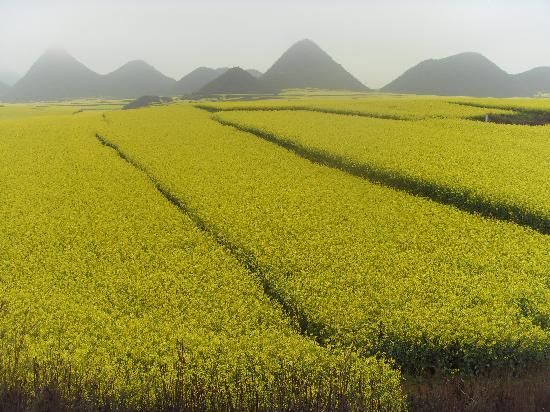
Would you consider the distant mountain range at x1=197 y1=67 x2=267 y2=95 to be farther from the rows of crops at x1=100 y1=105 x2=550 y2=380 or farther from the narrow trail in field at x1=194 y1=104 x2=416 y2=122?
the rows of crops at x1=100 y1=105 x2=550 y2=380

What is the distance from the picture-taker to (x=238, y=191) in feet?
57.4

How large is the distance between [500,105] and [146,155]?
1162 inches

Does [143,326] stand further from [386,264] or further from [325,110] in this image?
[325,110]

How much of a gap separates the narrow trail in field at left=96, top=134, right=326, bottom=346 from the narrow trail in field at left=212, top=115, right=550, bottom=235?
827 cm

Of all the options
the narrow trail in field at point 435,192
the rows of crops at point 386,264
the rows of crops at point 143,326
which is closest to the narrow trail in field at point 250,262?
the rows of crops at point 386,264

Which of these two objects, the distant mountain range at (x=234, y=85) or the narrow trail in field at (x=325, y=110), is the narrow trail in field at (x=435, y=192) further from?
the distant mountain range at (x=234, y=85)

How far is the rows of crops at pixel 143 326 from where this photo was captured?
692 cm

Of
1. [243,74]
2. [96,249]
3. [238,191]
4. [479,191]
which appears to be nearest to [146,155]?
[238,191]

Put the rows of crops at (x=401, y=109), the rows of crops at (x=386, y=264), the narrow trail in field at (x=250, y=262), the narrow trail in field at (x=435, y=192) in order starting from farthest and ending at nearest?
1. the rows of crops at (x=401, y=109)
2. the narrow trail in field at (x=435, y=192)
3. the narrow trail in field at (x=250, y=262)
4. the rows of crops at (x=386, y=264)

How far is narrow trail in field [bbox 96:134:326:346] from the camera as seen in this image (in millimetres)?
9312

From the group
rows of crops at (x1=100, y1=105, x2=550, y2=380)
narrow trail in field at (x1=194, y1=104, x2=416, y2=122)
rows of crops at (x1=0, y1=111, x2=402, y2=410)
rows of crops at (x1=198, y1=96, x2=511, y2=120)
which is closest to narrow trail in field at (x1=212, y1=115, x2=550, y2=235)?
rows of crops at (x1=100, y1=105, x2=550, y2=380)

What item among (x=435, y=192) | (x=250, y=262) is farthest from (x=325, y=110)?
(x=250, y=262)

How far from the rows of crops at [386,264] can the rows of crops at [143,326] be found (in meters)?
0.79

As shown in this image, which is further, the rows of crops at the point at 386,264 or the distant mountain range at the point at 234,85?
the distant mountain range at the point at 234,85
